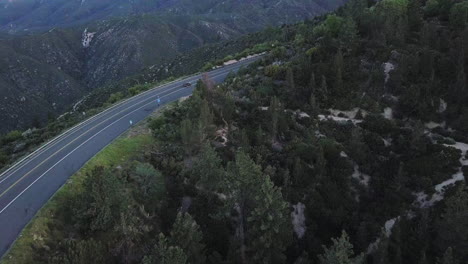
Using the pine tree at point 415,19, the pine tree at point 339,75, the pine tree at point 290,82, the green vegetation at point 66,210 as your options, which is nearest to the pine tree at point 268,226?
the green vegetation at point 66,210

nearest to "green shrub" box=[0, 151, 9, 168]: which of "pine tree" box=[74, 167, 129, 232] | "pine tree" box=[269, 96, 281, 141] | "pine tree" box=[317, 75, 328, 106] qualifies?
"pine tree" box=[74, 167, 129, 232]

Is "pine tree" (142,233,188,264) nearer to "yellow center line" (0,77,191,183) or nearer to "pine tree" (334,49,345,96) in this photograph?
"yellow center line" (0,77,191,183)

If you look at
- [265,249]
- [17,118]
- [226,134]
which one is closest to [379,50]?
[226,134]

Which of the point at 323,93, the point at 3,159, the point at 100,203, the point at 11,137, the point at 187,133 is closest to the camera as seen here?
the point at 100,203

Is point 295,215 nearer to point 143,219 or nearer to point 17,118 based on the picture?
point 143,219

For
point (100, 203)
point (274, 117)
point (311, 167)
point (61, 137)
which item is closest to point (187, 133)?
point (274, 117)

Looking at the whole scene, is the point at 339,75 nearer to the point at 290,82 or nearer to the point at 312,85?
the point at 312,85
